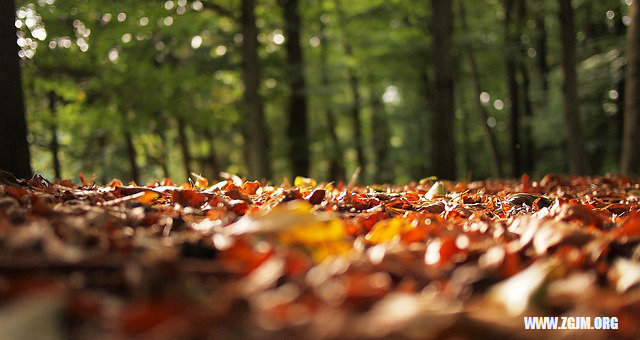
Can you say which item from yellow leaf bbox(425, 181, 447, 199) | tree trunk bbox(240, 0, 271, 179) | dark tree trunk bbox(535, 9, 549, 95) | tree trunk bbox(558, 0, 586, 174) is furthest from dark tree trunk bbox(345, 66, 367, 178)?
yellow leaf bbox(425, 181, 447, 199)

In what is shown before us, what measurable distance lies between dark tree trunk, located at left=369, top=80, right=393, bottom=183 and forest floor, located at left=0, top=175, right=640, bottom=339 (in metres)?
20.0

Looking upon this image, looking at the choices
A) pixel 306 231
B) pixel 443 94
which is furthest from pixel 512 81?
pixel 306 231

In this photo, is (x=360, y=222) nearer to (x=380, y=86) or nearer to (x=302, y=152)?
(x=302, y=152)

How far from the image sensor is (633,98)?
7293 mm

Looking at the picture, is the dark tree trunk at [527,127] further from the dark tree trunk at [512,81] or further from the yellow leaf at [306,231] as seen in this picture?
the yellow leaf at [306,231]

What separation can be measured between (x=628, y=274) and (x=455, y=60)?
17.7 meters

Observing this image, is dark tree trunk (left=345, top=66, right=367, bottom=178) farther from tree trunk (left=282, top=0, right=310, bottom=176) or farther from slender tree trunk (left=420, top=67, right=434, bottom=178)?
tree trunk (left=282, top=0, right=310, bottom=176)

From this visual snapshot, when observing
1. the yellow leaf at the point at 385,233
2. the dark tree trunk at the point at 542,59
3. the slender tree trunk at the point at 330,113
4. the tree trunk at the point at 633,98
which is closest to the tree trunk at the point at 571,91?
the tree trunk at the point at 633,98

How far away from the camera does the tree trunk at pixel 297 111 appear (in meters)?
15.7

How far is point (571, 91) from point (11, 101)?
8.42 meters

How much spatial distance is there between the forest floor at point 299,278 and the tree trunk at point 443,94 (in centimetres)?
660

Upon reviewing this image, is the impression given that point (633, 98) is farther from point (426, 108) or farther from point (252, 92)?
point (426, 108)

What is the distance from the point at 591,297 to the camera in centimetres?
111

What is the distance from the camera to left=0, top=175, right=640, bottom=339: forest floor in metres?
0.89
